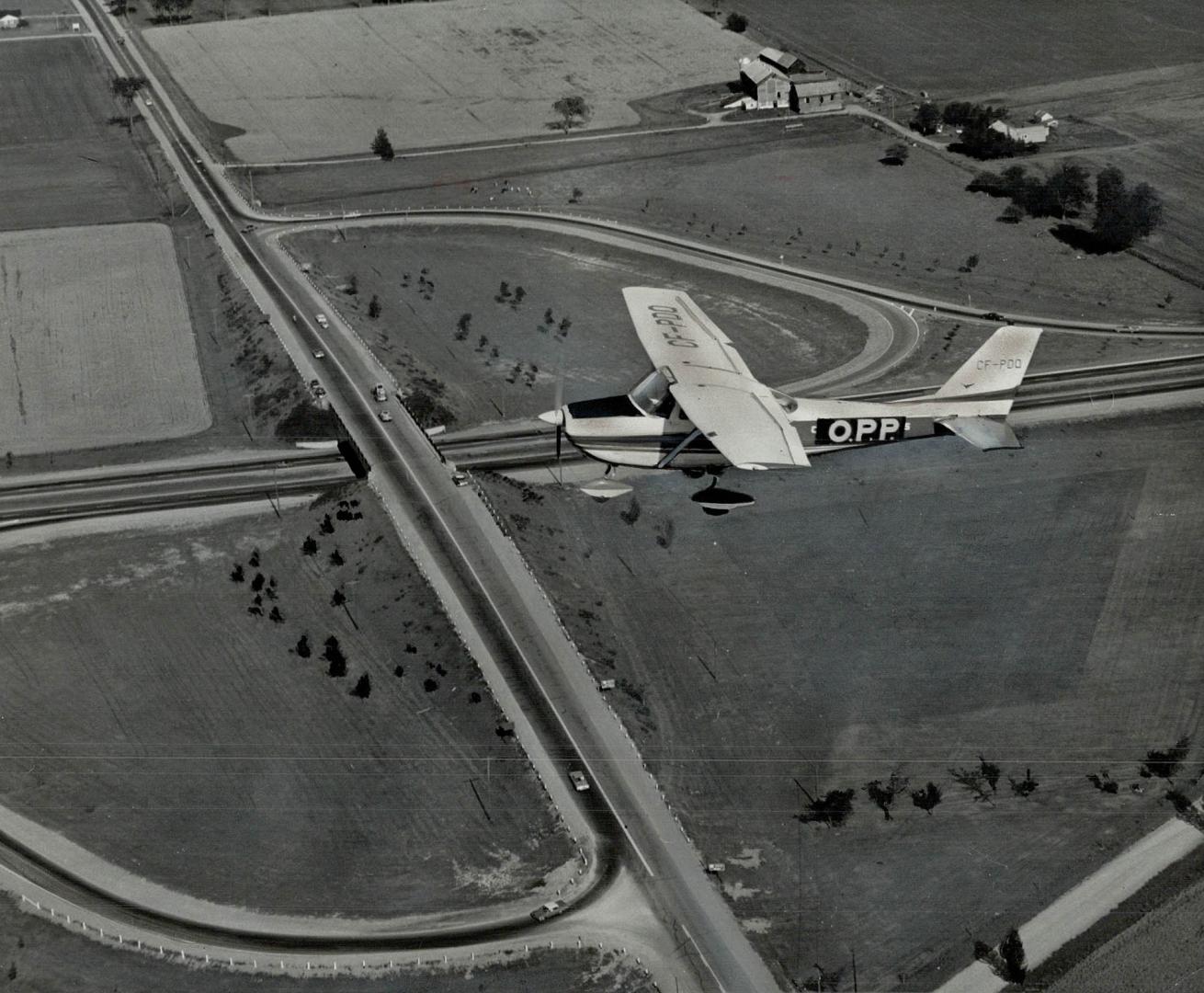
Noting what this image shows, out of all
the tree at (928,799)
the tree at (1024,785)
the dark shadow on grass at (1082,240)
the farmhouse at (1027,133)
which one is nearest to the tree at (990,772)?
the tree at (1024,785)

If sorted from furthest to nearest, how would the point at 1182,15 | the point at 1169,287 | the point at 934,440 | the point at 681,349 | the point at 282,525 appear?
1. the point at 1182,15
2. the point at 1169,287
3. the point at 934,440
4. the point at 282,525
5. the point at 681,349

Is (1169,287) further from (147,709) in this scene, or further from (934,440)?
(147,709)

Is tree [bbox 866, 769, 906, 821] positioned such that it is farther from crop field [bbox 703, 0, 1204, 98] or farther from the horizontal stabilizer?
crop field [bbox 703, 0, 1204, 98]

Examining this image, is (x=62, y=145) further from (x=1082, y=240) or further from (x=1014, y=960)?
(x=1014, y=960)

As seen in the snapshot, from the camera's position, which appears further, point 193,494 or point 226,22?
point 226,22

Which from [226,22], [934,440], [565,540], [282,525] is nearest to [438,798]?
[565,540]

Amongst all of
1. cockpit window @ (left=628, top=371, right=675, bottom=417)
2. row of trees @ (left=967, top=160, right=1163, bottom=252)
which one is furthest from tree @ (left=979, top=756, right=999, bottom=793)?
row of trees @ (left=967, top=160, right=1163, bottom=252)
